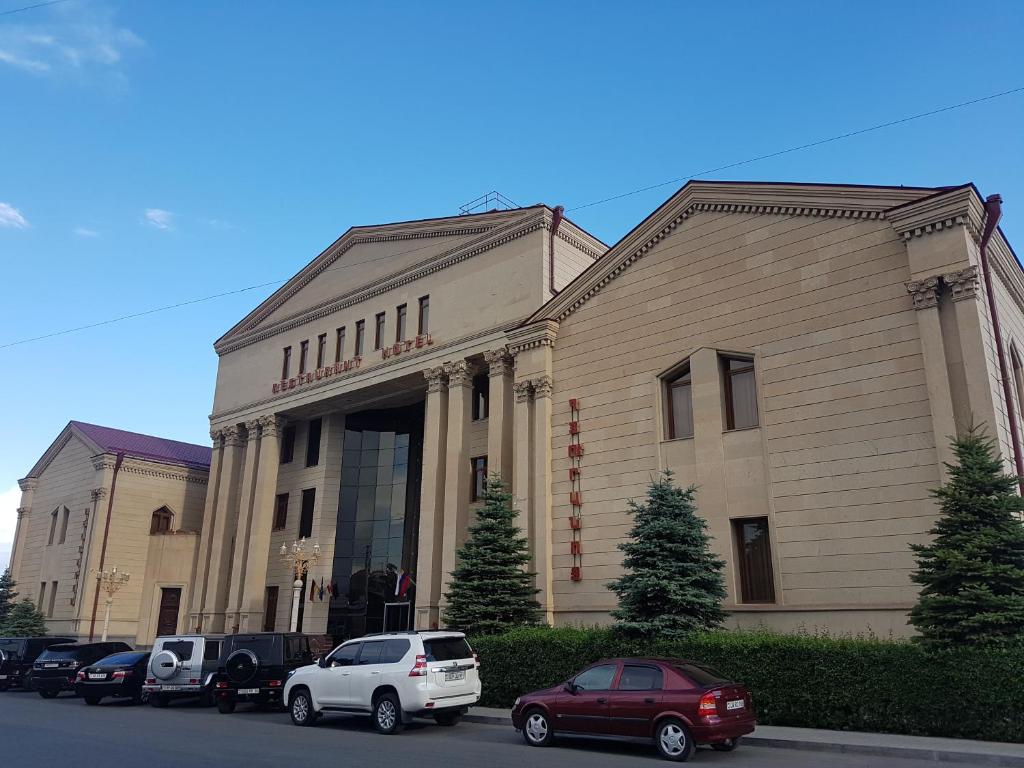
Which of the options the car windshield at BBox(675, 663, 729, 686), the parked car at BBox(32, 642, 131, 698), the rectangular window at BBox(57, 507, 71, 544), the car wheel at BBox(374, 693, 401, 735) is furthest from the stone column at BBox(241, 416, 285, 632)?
the car windshield at BBox(675, 663, 729, 686)

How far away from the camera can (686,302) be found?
23.1 metres

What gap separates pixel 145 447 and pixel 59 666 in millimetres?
24621

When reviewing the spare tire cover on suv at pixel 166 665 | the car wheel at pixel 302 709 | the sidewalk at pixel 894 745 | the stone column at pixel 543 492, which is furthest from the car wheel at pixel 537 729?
the spare tire cover on suv at pixel 166 665

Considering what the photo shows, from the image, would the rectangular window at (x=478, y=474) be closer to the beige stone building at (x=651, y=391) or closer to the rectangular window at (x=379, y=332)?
the beige stone building at (x=651, y=391)

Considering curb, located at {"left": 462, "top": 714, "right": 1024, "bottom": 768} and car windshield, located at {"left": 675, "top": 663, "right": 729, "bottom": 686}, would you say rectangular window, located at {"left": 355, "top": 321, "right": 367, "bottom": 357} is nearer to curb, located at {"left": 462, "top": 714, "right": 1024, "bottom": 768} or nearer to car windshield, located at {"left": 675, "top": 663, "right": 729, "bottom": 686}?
car windshield, located at {"left": 675, "top": 663, "right": 729, "bottom": 686}

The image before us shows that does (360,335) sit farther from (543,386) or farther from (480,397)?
(543,386)

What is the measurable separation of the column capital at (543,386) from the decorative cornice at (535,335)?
1201mm

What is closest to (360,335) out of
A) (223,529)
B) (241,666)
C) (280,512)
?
(280,512)

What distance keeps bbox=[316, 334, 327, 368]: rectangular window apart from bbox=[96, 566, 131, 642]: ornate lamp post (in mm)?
15540

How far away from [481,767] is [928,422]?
12655 mm

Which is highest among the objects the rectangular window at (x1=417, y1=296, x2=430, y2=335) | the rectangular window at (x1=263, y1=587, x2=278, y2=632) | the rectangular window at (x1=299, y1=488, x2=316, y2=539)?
the rectangular window at (x1=417, y1=296, x2=430, y2=335)

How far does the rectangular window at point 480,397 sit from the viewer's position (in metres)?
31.0

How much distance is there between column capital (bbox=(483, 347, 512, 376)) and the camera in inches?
1115

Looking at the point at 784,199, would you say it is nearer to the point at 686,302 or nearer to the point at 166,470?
the point at 686,302
